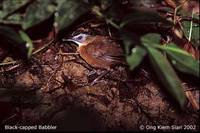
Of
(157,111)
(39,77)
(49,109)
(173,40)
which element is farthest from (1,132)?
(173,40)

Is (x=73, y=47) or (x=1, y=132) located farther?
(x=73, y=47)

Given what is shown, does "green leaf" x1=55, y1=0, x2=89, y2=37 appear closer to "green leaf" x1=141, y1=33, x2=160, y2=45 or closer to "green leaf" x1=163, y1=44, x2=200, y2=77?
"green leaf" x1=141, y1=33, x2=160, y2=45

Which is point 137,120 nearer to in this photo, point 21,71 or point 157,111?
point 157,111

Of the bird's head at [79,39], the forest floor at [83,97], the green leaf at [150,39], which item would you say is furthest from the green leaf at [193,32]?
the bird's head at [79,39]

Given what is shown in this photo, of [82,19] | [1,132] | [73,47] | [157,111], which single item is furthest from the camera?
[73,47]

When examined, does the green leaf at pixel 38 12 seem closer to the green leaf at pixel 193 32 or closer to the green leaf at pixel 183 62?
the green leaf at pixel 183 62

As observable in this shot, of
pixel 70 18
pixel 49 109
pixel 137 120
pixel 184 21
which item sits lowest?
pixel 137 120
